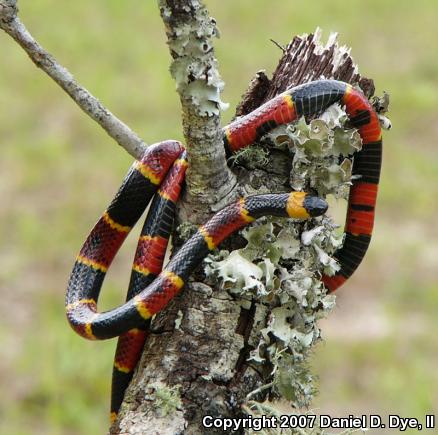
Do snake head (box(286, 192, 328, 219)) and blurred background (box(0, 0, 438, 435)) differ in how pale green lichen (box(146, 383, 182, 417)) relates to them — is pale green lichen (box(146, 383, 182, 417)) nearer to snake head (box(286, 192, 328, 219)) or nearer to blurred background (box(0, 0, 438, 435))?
snake head (box(286, 192, 328, 219))

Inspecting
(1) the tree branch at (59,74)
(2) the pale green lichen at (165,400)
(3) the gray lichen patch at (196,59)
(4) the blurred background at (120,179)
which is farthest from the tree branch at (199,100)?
(4) the blurred background at (120,179)

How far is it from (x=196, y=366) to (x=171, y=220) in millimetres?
661

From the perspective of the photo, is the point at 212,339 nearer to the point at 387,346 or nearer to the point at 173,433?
the point at 173,433

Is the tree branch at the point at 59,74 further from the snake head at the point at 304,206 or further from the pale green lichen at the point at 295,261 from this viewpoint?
the snake head at the point at 304,206

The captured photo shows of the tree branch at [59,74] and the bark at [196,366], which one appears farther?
the tree branch at [59,74]

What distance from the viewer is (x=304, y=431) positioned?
2980 mm

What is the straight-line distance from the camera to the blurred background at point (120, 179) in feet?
20.7

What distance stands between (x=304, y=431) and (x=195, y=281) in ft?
2.23

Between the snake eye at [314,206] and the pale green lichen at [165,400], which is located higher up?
the snake eye at [314,206]

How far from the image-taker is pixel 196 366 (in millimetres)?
2996

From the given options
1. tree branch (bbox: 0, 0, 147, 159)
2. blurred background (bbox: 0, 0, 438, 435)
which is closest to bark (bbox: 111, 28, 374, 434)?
tree branch (bbox: 0, 0, 147, 159)

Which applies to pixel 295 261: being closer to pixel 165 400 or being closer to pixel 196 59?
pixel 165 400

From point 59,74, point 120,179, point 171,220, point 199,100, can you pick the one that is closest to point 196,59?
point 199,100

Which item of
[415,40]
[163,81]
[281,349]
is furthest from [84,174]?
[281,349]
